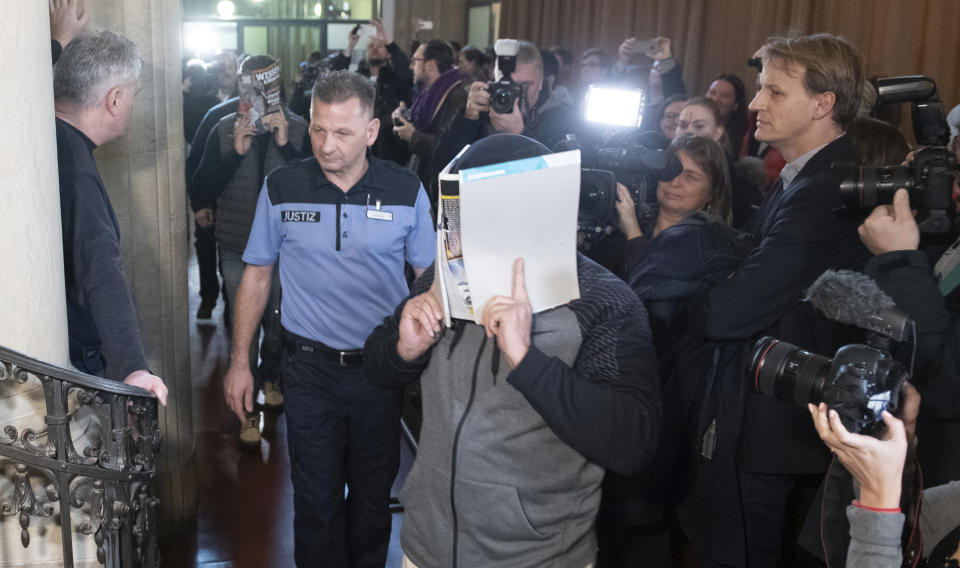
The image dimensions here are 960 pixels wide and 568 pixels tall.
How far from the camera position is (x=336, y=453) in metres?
2.87

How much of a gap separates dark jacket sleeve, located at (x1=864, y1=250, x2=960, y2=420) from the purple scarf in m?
3.88

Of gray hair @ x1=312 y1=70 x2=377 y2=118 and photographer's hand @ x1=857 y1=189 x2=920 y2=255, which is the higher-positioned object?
gray hair @ x1=312 y1=70 x2=377 y2=118

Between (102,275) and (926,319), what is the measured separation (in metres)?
1.84

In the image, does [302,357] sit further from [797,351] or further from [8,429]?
[797,351]

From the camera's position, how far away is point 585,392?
166cm

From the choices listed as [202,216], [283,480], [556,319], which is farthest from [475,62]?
[556,319]

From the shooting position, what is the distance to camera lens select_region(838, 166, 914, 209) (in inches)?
81.8

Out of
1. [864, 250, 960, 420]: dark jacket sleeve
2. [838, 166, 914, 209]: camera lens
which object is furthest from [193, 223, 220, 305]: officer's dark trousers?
[864, 250, 960, 420]: dark jacket sleeve

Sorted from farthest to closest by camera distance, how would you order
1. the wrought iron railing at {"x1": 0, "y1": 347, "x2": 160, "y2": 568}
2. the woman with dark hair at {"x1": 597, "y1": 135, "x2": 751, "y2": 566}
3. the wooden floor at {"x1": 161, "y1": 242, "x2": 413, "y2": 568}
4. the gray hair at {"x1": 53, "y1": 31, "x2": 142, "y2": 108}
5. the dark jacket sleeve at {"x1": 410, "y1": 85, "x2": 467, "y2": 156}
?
the dark jacket sleeve at {"x1": 410, "y1": 85, "x2": 467, "y2": 156}, the wooden floor at {"x1": 161, "y1": 242, "x2": 413, "y2": 568}, the woman with dark hair at {"x1": 597, "y1": 135, "x2": 751, "y2": 566}, the gray hair at {"x1": 53, "y1": 31, "x2": 142, "y2": 108}, the wrought iron railing at {"x1": 0, "y1": 347, "x2": 160, "y2": 568}

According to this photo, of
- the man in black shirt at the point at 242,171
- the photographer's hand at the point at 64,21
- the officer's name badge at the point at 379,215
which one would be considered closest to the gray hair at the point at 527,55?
the man in black shirt at the point at 242,171

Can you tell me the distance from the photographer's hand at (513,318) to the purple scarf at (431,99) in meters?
4.11

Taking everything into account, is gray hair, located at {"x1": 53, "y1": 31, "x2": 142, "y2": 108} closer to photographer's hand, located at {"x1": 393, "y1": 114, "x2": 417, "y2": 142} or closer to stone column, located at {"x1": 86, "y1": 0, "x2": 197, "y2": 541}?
stone column, located at {"x1": 86, "y1": 0, "x2": 197, "y2": 541}

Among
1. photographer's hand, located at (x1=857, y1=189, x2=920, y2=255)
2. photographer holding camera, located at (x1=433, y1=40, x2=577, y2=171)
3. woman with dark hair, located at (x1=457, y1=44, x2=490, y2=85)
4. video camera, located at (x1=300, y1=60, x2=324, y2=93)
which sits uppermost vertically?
woman with dark hair, located at (x1=457, y1=44, x2=490, y2=85)

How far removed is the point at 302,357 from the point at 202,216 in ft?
8.59
